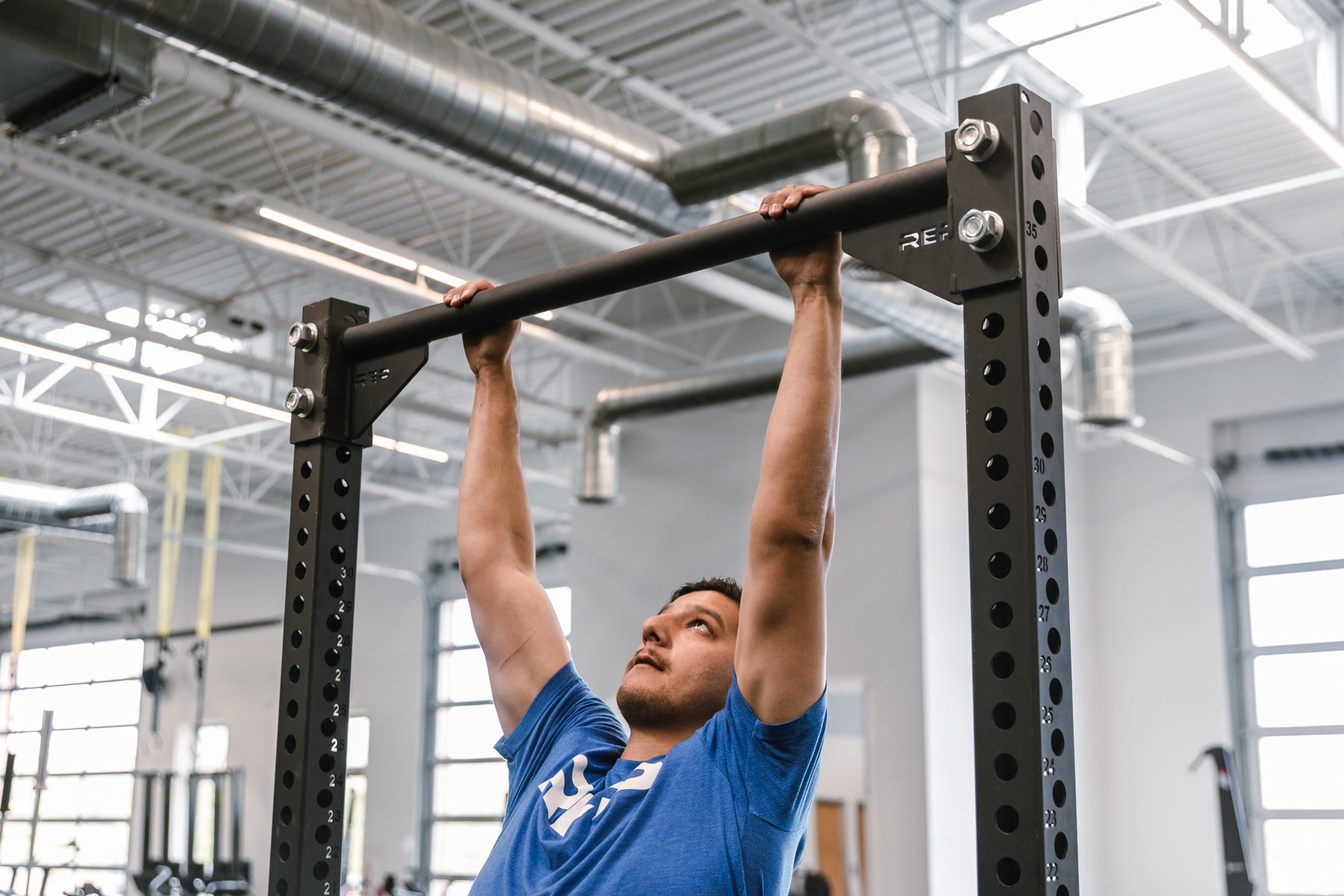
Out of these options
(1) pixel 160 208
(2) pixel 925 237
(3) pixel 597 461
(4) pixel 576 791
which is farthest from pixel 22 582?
(2) pixel 925 237

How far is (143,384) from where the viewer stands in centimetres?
1063

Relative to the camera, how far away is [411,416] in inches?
584

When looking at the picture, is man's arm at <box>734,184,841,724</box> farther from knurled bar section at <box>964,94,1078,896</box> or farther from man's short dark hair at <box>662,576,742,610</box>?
man's short dark hair at <box>662,576,742,610</box>

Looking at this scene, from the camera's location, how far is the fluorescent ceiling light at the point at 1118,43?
7.05m

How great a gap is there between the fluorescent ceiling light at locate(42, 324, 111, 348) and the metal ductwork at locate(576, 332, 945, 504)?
4.63 metres

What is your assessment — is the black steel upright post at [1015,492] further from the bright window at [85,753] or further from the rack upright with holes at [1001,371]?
the bright window at [85,753]

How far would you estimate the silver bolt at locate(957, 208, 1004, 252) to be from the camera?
64.8 inches

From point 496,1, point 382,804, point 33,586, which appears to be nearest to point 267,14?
point 496,1

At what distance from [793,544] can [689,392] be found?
8310 millimetres

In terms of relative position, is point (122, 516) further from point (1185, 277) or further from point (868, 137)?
point (1185, 277)

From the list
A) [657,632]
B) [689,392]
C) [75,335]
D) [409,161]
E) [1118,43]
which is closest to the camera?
[657,632]

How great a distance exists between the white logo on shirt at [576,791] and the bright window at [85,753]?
60.4ft

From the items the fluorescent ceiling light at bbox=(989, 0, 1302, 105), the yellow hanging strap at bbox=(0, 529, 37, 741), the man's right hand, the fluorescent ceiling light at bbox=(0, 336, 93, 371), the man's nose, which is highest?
the fluorescent ceiling light at bbox=(989, 0, 1302, 105)

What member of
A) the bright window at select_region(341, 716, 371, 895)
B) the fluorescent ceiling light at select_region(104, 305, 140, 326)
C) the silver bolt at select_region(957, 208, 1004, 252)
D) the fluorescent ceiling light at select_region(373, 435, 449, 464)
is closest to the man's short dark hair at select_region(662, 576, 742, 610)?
the silver bolt at select_region(957, 208, 1004, 252)
